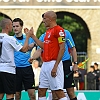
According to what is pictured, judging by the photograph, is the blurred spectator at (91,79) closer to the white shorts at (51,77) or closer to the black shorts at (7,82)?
the black shorts at (7,82)

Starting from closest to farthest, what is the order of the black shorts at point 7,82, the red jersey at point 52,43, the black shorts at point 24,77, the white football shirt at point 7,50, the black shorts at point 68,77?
the red jersey at point 52,43 → the white football shirt at point 7,50 → the black shorts at point 7,82 → the black shorts at point 68,77 → the black shorts at point 24,77

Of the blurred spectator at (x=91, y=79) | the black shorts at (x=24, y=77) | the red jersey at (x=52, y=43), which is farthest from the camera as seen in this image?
the blurred spectator at (x=91, y=79)

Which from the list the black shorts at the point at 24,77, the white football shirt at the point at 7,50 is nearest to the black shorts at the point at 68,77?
the black shorts at the point at 24,77

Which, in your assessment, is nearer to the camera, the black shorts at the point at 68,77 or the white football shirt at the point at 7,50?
the white football shirt at the point at 7,50

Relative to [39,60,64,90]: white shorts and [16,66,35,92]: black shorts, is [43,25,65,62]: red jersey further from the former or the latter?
[16,66,35,92]: black shorts

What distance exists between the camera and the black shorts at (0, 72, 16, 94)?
1106 cm

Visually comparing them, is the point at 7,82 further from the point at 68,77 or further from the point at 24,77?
the point at 24,77

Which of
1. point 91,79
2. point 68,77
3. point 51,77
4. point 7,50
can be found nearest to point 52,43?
point 51,77

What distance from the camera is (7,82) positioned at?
11.1 metres

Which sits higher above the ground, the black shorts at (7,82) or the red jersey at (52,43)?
the red jersey at (52,43)

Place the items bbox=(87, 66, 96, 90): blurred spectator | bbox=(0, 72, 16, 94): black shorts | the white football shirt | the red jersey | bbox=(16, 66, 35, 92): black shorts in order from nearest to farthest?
1. the red jersey
2. the white football shirt
3. bbox=(0, 72, 16, 94): black shorts
4. bbox=(16, 66, 35, 92): black shorts
5. bbox=(87, 66, 96, 90): blurred spectator

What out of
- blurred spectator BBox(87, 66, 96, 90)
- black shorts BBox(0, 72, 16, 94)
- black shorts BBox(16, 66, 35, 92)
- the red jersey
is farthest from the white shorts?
blurred spectator BBox(87, 66, 96, 90)

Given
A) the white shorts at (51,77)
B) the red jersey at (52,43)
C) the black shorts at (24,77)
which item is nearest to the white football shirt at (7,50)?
the red jersey at (52,43)

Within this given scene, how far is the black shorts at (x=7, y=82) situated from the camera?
11.1 meters
